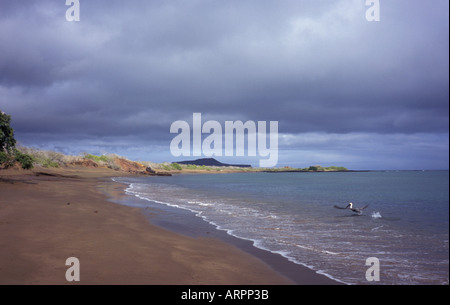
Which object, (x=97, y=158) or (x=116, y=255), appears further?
(x=97, y=158)

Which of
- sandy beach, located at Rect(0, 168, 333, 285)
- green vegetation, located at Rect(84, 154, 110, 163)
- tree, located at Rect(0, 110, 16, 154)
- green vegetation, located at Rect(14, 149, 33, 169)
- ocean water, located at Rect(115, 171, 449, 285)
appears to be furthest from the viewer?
green vegetation, located at Rect(84, 154, 110, 163)

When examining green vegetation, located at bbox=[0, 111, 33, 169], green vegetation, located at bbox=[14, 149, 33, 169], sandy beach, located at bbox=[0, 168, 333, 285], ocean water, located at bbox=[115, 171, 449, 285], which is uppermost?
green vegetation, located at bbox=[0, 111, 33, 169]

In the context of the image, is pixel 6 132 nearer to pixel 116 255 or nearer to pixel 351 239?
pixel 116 255

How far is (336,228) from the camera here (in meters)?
13.0

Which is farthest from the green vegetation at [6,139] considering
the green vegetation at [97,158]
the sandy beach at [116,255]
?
the green vegetation at [97,158]

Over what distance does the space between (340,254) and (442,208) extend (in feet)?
53.4

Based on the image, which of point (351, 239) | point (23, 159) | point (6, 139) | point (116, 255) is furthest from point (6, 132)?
point (351, 239)

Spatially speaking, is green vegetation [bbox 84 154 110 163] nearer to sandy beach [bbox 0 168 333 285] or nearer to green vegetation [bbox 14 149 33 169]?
green vegetation [bbox 14 149 33 169]

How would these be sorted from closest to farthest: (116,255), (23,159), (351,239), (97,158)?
(116,255), (351,239), (23,159), (97,158)

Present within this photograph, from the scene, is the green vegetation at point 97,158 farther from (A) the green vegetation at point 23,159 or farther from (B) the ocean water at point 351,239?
(B) the ocean water at point 351,239

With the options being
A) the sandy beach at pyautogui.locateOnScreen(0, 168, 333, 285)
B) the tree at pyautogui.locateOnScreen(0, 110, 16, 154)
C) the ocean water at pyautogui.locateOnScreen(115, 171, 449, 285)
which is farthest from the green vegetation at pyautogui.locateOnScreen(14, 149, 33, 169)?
the ocean water at pyautogui.locateOnScreen(115, 171, 449, 285)

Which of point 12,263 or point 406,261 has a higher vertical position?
point 12,263
